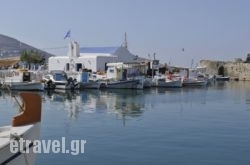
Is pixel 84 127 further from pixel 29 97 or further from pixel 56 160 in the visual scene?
pixel 29 97

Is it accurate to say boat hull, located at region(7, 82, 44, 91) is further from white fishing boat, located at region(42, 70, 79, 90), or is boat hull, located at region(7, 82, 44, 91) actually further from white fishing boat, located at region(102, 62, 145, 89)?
white fishing boat, located at region(102, 62, 145, 89)

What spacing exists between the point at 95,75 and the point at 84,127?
41.7 meters

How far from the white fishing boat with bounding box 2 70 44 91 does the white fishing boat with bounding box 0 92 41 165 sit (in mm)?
40075

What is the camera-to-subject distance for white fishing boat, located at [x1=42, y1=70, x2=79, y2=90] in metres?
55.2

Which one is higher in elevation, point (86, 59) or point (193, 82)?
point (86, 59)

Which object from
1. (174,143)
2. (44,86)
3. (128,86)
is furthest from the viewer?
(128,86)

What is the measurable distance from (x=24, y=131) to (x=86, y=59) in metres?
68.3

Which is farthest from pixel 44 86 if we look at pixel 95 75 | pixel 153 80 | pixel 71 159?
pixel 71 159

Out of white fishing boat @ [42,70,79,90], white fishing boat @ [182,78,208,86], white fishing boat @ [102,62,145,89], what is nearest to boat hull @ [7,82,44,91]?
white fishing boat @ [42,70,79,90]

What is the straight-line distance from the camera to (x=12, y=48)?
11244cm

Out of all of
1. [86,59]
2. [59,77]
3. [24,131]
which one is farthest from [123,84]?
[24,131]

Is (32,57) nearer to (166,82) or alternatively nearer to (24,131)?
(166,82)

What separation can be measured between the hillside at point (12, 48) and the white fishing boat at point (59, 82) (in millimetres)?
41039

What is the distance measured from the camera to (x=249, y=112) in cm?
3281
